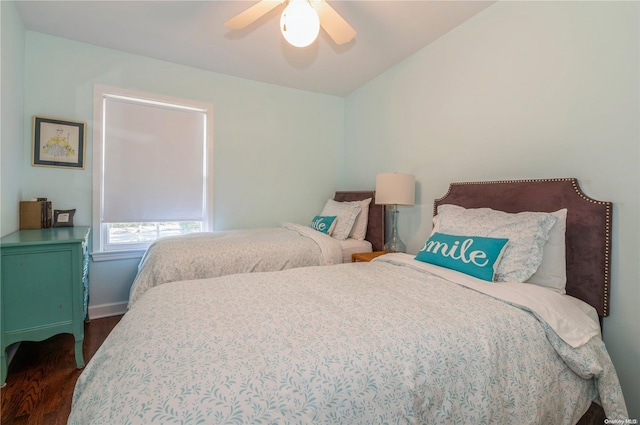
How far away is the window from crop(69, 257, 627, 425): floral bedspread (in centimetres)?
195

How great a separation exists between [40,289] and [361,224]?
102 inches

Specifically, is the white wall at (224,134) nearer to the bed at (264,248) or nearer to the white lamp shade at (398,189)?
the bed at (264,248)

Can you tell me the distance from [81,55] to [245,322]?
126 inches

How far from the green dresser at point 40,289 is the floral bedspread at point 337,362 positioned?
1002 millimetres

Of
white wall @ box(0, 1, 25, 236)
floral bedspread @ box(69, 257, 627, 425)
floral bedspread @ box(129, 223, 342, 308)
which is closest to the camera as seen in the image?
floral bedspread @ box(69, 257, 627, 425)

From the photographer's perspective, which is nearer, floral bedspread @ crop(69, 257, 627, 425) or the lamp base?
floral bedspread @ crop(69, 257, 627, 425)

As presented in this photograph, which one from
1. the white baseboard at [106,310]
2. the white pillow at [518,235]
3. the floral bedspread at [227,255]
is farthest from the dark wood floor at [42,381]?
the white pillow at [518,235]

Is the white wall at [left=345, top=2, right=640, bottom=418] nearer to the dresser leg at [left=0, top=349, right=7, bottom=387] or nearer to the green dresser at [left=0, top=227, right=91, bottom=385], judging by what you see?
the green dresser at [left=0, top=227, right=91, bottom=385]

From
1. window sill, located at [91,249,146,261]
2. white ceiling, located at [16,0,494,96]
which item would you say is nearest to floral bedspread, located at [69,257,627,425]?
window sill, located at [91,249,146,261]

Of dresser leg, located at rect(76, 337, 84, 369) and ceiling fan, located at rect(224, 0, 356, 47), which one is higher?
ceiling fan, located at rect(224, 0, 356, 47)

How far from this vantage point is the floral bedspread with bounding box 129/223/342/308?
2055 millimetres

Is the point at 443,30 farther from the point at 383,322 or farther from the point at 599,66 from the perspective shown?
the point at 383,322

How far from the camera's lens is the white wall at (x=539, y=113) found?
1.47 m

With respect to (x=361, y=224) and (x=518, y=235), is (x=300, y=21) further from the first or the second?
(x=361, y=224)
